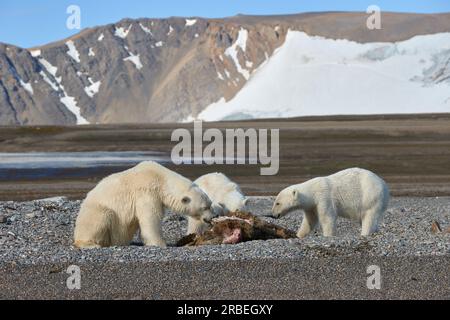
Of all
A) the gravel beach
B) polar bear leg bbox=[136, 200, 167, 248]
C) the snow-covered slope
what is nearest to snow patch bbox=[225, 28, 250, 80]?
the snow-covered slope

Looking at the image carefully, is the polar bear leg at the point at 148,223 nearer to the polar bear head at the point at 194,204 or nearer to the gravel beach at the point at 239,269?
the polar bear head at the point at 194,204

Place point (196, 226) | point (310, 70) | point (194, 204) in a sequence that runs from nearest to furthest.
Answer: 1. point (194, 204)
2. point (196, 226)
3. point (310, 70)

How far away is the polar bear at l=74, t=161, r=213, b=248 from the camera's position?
46.1 feet

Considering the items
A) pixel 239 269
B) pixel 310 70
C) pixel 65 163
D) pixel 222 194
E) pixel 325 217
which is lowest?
pixel 239 269

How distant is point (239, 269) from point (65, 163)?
31.7 m

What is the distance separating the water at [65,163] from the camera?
3725 cm

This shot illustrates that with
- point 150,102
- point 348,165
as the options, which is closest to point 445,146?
point 348,165

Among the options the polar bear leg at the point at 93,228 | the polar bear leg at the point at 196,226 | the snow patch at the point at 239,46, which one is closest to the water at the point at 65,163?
the polar bear leg at the point at 196,226

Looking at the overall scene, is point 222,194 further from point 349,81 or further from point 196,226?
point 349,81

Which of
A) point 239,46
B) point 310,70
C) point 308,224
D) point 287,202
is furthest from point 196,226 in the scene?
point 239,46

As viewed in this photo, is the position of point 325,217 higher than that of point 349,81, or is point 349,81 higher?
point 349,81

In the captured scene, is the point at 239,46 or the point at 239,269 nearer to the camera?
the point at 239,269

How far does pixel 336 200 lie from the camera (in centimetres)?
1642

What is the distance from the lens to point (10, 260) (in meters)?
12.8
